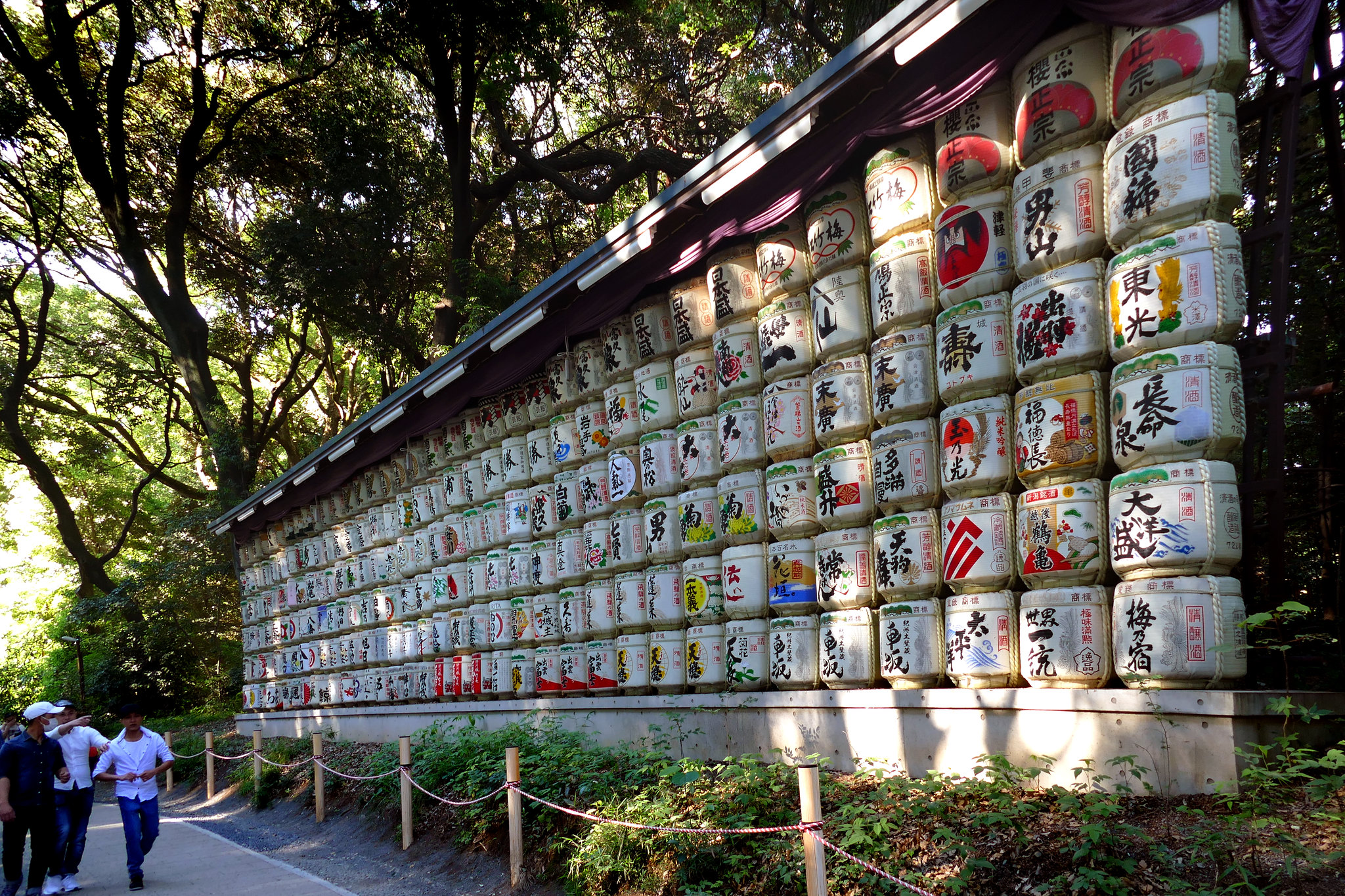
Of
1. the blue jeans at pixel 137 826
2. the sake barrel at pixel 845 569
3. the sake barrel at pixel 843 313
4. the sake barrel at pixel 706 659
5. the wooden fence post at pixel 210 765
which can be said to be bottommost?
the wooden fence post at pixel 210 765

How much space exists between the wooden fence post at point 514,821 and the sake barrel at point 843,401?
320 centimetres

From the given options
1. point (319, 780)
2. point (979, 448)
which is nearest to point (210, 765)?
point (319, 780)

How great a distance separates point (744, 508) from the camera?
23.5ft

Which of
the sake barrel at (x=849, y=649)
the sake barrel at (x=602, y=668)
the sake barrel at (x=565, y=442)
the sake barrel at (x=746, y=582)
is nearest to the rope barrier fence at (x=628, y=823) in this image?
the sake barrel at (x=849, y=649)

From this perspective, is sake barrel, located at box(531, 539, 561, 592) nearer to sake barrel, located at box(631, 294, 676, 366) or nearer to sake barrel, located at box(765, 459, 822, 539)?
sake barrel, located at box(631, 294, 676, 366)

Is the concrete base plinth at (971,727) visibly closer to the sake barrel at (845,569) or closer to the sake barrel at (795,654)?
the sake barrel at (795,654)

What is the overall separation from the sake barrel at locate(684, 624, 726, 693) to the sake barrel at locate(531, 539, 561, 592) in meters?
2.18

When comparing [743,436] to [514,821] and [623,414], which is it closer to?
[623,414]

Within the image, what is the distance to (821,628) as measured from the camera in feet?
21.4

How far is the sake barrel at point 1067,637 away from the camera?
4.98 m

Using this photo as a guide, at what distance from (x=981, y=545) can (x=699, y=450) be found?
2696mm

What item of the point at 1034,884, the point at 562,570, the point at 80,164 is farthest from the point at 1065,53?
the point at 80,164

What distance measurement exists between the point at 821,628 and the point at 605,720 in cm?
276

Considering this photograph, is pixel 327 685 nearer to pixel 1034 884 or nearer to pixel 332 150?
pixel 332 150
